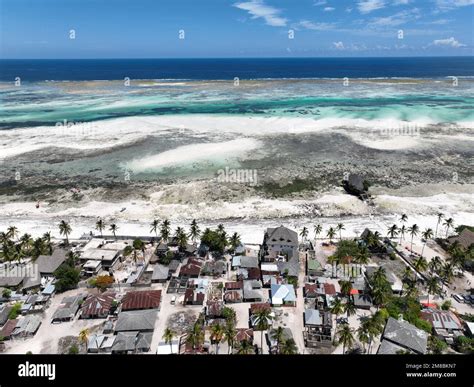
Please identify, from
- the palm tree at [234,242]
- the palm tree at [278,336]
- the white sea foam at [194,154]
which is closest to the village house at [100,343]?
the palm tree at [278,336]

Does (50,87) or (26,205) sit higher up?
(50,87)

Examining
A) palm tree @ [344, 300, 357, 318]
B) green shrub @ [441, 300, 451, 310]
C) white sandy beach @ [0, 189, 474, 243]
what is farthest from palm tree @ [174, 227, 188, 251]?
green shrub @ [441, 300, 451, 310]

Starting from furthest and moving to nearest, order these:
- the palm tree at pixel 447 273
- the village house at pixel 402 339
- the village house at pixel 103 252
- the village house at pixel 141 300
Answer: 1. the village house at pixel 103 252
2. the palm tree at pixel 447 273
3. the village house at pixel 141 300
4. the village house at pixel 402 339

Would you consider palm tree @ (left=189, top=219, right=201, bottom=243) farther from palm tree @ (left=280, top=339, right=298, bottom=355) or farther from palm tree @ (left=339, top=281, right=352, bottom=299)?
palm tree @ (left=280, top=339, right=298, bottom=355)

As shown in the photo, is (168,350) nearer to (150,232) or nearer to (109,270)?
(109,270)

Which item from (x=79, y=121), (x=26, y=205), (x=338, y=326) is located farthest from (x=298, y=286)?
(x=79, y=121)

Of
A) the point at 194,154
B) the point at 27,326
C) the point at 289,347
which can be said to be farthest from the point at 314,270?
the point at 194,154

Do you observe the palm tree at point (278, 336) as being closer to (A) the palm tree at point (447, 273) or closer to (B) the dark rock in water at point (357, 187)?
(A) the palm tree at point (447, 273)
